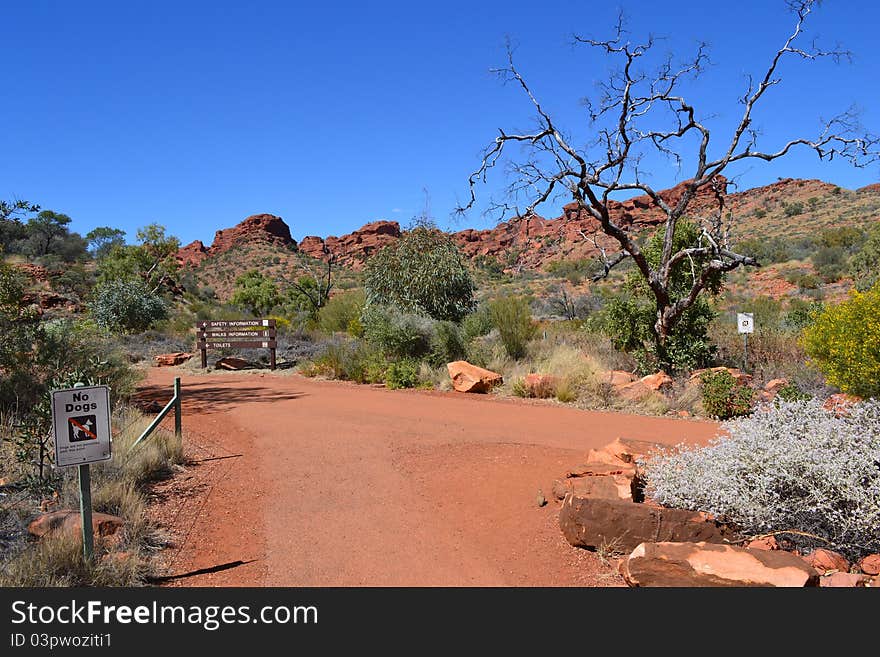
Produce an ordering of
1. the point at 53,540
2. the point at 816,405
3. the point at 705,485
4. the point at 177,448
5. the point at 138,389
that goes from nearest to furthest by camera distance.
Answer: the point at 53,540
the point at 705,485
the point at 816,405
the point at 177,448
the point at 138,389

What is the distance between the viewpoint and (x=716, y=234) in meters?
14.3

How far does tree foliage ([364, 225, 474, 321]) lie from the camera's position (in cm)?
1892

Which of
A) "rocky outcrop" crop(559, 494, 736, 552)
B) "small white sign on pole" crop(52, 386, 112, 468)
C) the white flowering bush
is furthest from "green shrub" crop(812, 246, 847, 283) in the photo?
"small white sign on pole" crop(52, 386, 112, 468)

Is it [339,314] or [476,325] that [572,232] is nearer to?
[339,314]

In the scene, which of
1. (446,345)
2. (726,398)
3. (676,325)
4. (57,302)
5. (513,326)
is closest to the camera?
(726,398)

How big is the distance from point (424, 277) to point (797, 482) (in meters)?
14.5

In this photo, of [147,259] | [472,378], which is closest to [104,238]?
[147,259]

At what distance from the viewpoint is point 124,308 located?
29.2 m

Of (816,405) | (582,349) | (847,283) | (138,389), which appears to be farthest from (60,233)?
(816,405)

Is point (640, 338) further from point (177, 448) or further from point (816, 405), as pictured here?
point (177, 448)

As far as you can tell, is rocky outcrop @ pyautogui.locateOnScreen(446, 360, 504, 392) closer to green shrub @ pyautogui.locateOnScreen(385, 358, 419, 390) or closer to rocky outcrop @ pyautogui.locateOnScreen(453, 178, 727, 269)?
green shrub @ pyautogui.locateOnScreen(385, 358, 419, 390)

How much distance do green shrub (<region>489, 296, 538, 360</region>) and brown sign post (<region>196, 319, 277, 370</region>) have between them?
7.32 metres

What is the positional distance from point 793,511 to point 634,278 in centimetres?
1150

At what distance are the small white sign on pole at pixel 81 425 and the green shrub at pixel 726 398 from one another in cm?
951
